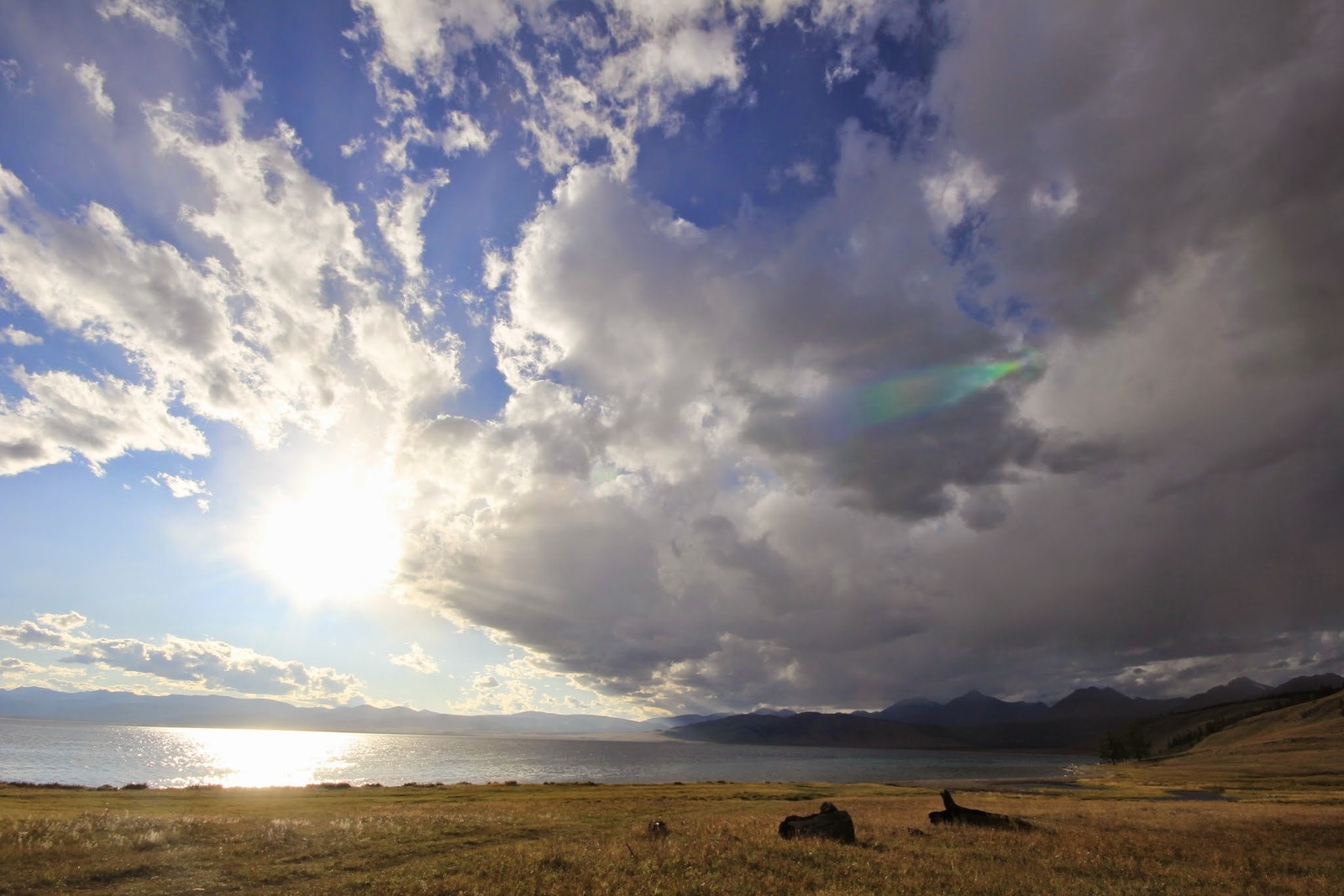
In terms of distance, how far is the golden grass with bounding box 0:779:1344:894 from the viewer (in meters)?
18.2

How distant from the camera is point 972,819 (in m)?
31.1

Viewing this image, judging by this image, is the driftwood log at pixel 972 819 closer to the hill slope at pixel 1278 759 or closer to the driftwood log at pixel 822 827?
the driftwood log at pixel 822 827

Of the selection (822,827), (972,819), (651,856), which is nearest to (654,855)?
(651,856)

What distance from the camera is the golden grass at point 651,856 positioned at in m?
18.2

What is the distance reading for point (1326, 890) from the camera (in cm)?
1898

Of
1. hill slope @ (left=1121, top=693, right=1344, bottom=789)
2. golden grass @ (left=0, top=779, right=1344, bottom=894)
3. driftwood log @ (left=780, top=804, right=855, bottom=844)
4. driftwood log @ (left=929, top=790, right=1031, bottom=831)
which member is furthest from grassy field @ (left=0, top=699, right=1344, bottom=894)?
hill slope @ (left=1121, top=693, right=1344, bottom=789)

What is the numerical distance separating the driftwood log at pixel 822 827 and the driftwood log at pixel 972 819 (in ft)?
23.9

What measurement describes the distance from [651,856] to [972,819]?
61.9 feet

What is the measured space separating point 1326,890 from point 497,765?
20356 cm

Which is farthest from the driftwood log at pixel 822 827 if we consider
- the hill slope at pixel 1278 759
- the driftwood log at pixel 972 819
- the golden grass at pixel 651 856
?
the hill slope at pixel 1278 759

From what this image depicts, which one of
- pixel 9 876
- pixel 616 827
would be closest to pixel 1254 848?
pixel 616 827

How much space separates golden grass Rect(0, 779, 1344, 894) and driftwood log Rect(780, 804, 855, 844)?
0.75m

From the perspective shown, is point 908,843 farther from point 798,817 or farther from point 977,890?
point 977,890

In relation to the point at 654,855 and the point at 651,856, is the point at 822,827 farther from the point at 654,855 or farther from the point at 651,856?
the point at 651,856
